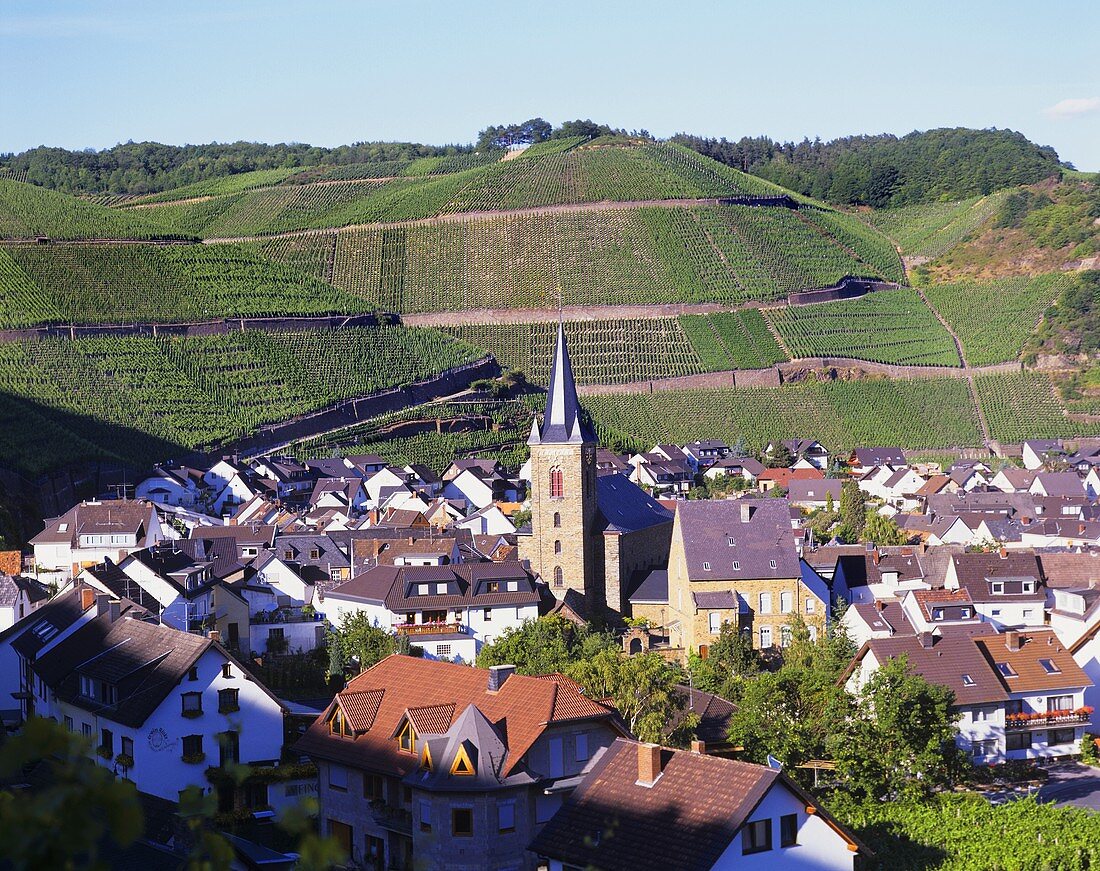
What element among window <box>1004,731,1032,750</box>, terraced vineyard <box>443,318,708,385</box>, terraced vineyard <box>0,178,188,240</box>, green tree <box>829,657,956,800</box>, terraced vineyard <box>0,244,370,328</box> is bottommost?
window <box>1004,731,1032,750</box>

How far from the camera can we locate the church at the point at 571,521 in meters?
49.6

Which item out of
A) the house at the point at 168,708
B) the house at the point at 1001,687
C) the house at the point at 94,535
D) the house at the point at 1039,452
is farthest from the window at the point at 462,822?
the house at the point at 1039,452

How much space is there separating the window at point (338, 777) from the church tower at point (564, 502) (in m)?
24.0

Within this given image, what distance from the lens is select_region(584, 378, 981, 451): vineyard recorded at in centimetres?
10331

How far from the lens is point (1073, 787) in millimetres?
33375

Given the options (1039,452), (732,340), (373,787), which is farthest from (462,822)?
(732,340)

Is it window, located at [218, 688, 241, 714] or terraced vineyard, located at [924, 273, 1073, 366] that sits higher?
terraced vineyard, located at [924, 273, 1073, 366]

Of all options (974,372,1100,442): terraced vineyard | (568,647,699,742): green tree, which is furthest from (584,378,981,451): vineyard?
(568,647,699,742): green tree

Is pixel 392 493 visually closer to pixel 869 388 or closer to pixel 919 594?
pixel 919 594

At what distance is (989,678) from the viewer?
35688 mm

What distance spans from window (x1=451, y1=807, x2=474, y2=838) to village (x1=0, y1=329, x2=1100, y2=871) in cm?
3

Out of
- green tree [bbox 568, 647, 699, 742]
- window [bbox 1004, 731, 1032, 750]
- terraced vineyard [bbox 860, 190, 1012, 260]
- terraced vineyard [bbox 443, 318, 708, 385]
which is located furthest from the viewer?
terraced vineyard [bbox 860, 190, 1012, 260]

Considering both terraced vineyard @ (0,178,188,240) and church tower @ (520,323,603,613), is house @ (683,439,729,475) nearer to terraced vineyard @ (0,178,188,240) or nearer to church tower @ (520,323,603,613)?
church tower @ (520,323,603,613)

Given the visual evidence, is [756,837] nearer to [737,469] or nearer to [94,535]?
[94,535]
